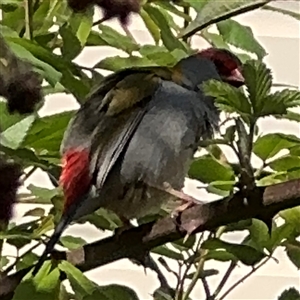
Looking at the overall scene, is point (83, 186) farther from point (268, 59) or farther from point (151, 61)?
point (268, 59)

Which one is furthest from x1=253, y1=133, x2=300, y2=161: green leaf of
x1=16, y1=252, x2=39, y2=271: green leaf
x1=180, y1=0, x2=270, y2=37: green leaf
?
x1=16, y1=252, x2=39, y2=271: green leaf

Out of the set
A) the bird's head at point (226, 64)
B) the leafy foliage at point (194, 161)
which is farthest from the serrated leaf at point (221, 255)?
the bird's head at point (226, 64)

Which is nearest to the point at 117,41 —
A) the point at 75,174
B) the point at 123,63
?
the point at 123,63

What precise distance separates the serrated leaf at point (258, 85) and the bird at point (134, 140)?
0.23m

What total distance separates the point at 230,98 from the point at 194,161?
0.20 meters

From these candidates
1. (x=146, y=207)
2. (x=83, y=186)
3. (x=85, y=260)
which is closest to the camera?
(x=85, y=260)

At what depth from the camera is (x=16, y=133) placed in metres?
0.56

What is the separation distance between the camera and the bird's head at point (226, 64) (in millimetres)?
908

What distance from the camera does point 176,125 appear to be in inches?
30.9

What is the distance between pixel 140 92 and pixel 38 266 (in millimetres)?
252

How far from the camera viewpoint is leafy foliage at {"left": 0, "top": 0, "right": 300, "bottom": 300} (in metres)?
0.48

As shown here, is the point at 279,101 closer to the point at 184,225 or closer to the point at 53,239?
the point at 184,225

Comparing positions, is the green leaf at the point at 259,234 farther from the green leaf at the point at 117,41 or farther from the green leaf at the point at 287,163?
the green leaf at the point at 117,41

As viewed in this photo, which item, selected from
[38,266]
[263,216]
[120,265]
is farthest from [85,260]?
[120,265]
